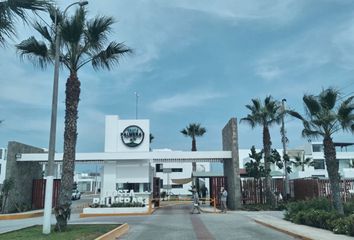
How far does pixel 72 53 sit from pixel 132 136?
2130cm

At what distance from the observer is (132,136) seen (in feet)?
125

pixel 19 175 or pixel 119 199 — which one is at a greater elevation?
pixel 19 175

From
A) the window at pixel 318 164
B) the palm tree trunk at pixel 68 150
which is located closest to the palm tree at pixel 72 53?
the palm tree trunk at pixel 68 150

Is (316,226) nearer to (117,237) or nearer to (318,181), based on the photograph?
(117,237)

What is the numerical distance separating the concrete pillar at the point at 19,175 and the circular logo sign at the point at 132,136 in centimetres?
803

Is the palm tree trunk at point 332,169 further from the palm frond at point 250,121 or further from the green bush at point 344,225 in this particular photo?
the palm frond at point 250,121

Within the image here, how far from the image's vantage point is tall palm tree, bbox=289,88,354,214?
1925 centimetres

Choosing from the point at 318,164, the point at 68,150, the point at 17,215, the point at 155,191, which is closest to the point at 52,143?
the point at 68,150

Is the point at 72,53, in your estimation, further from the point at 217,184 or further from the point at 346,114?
the point at 217,184

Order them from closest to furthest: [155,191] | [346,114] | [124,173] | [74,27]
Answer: [74,27] < [346,114] < [124,173] < [155,191]

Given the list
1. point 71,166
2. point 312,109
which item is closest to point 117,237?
point 71,166

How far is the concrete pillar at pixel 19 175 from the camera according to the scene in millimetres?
32188

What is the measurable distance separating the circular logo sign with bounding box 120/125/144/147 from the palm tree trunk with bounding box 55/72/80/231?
2109 centimetres

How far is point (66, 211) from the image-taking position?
15523 mm
